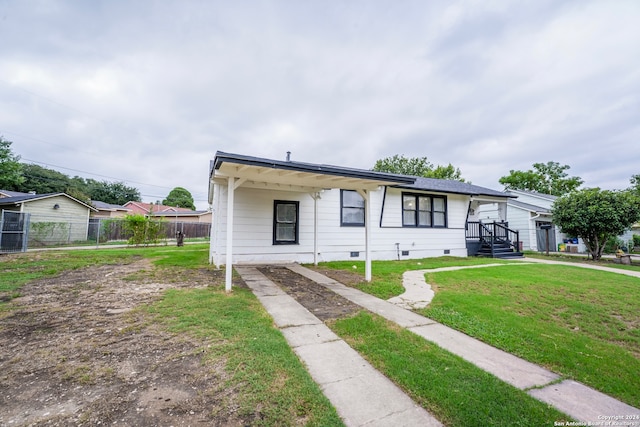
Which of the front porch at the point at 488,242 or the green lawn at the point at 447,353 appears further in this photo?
the front porch at the point at 488,242

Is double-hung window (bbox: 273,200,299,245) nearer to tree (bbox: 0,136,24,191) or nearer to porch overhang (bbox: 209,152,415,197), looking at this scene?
porch overhang (bbox: 209,152,415,197)

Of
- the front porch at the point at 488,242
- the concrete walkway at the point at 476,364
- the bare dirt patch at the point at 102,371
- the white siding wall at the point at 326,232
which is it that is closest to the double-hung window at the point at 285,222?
the white siding wall at the point at 326,232

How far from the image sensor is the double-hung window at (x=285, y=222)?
918cm

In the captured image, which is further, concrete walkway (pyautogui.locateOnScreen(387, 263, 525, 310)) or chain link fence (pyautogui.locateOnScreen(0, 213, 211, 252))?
chain link fence (pyautogui.locateOnScreen(0, 213, 211, 252))

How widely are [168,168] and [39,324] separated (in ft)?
151

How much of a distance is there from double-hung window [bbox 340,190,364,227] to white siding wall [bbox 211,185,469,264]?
199 millimetres

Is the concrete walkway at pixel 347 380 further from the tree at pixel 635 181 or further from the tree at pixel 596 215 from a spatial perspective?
the tree at pixel 635 181

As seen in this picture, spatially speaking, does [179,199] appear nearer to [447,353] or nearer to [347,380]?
[347,380]

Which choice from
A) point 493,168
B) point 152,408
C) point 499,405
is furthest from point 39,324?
point 493,168

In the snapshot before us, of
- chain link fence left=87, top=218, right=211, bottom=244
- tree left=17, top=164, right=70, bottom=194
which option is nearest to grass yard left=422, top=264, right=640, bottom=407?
chain link fence left=87, top=218, right=211, bottom=244

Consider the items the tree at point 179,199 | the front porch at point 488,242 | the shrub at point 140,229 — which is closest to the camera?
the front porch at point 488,242

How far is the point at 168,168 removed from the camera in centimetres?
4291

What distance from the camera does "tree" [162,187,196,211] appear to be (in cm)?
5738

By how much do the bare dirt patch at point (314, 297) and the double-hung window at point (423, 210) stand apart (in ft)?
20.6
